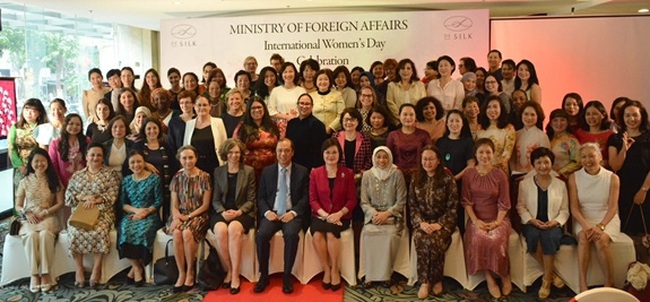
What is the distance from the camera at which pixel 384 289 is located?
381 centimetres

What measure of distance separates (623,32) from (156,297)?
23.1 ft

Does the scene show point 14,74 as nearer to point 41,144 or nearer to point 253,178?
point 41,144

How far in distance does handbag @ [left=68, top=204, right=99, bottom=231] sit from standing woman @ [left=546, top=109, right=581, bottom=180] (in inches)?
144

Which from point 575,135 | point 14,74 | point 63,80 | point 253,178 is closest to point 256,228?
point 253,178

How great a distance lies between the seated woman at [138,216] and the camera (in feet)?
12.6

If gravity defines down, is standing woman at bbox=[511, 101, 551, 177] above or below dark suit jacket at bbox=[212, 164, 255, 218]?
above

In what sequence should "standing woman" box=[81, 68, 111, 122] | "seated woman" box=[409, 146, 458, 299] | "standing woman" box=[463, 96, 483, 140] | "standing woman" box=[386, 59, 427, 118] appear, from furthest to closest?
"standing woman" box=[81, 68, 111, 122] < "standing woman" box=[386, 59, 427, 118] < "standing woman" box=[463, 96, 483, 140] < "seated woman" box=[409, 146, 458, 299]

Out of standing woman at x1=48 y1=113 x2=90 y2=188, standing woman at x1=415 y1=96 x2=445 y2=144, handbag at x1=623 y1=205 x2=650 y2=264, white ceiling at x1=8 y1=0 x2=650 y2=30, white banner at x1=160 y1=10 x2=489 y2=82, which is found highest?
white ceiling at x1=8 y1=0 x2=650 y2=30

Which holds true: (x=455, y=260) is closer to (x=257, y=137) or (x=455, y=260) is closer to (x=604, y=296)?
(x=257, y=137)

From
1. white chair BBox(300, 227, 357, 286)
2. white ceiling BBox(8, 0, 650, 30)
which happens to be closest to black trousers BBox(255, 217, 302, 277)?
white chair BBox(300, 227, 357, 286)

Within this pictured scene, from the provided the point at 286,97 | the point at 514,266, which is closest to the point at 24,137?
the point at 286,97

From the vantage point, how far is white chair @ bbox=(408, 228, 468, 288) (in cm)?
378

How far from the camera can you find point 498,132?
4.26m

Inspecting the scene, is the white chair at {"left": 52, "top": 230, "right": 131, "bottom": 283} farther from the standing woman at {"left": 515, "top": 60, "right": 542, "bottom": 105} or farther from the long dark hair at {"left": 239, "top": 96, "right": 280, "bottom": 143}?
the standing woman at {"left": 515, "top": 60, "right": 542, "bottom": 105}
